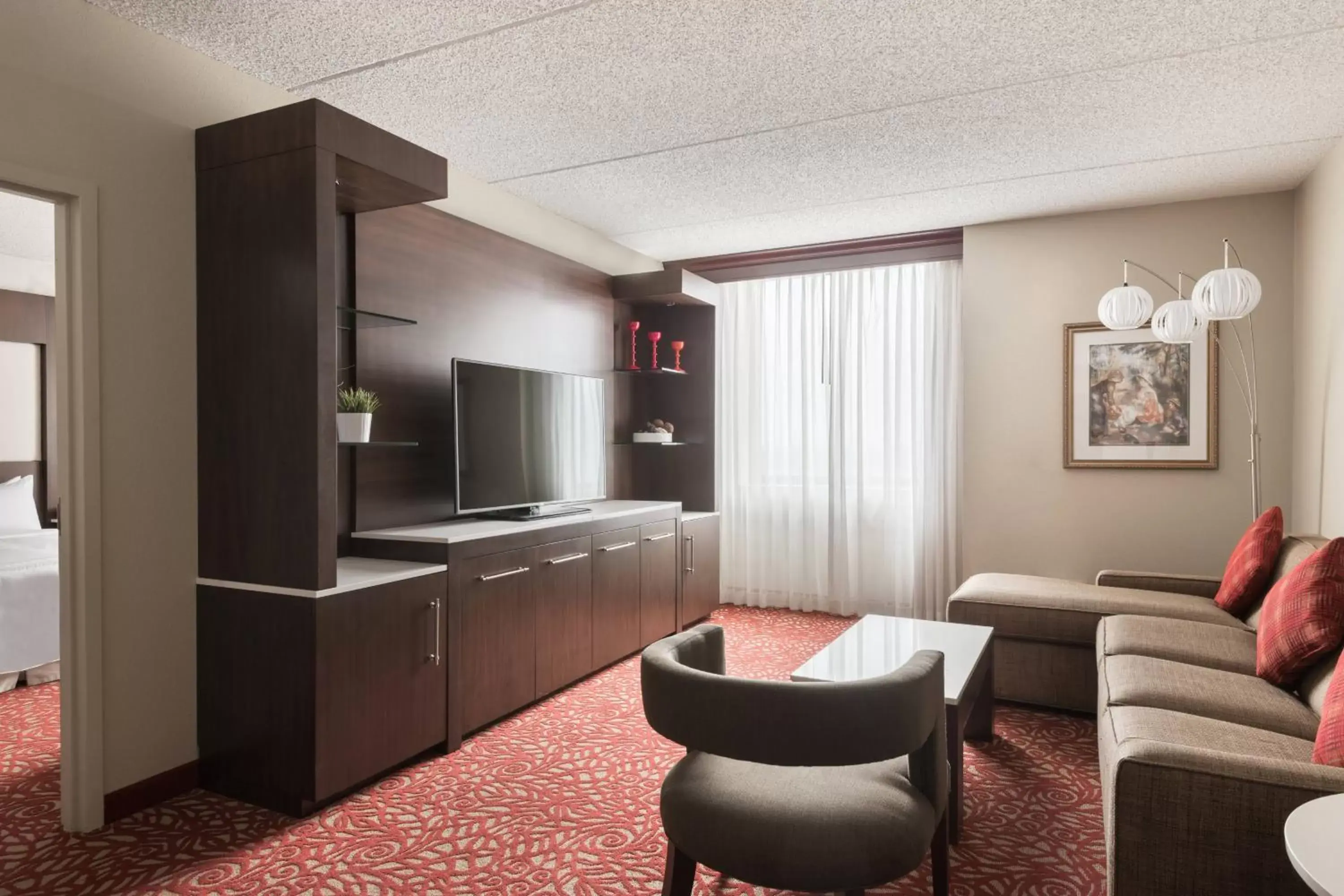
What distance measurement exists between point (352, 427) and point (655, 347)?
2.63m

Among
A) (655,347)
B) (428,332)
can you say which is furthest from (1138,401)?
(428,332)

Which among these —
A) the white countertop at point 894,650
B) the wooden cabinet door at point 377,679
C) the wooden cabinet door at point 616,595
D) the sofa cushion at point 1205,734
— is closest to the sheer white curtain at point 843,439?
the wooden cabinet door at point 616,595

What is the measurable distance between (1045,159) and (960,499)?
2246 millimetres

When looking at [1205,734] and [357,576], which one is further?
[357,576]

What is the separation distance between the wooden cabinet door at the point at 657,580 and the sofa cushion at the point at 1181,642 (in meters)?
2.29

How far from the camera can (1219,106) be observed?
3.09 metres

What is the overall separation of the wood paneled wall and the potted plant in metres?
0.20

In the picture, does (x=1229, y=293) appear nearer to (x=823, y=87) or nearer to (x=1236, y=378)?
(x=1236, y=378)

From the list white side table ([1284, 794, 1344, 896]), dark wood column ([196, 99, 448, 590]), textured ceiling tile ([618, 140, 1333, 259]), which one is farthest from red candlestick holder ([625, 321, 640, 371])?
white side table ([1284, 794, 1344, 896])

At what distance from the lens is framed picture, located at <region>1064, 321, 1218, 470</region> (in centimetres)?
429

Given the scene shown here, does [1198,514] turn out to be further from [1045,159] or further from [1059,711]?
[1045,159]

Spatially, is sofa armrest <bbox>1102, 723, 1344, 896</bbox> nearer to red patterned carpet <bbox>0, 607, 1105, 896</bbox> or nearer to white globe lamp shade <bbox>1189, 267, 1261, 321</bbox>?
red patterned carpet <bbox>0, 607, 1105, 896</bbox>

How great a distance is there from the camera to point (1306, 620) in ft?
7.95

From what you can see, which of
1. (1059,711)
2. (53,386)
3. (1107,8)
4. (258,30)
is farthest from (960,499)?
(53,386)
